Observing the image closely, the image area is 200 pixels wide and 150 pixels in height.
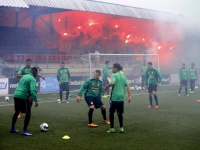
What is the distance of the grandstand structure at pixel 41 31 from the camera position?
85.7ft

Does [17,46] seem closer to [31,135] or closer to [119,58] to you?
[119,58]

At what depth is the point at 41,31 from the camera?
32625mm

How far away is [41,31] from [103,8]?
6.77m

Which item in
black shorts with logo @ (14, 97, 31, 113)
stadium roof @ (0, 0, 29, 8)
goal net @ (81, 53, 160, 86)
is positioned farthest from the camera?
goal net @ (81, 53, 160, 86)

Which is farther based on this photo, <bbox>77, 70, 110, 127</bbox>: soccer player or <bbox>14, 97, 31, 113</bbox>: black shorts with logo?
<bbox>77, 70, 110, 127</bbox>: soccer player

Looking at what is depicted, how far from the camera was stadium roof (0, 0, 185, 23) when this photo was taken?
86.1ft

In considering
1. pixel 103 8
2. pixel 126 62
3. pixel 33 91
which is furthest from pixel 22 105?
pixel 103 8

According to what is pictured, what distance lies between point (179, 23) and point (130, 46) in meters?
6.02

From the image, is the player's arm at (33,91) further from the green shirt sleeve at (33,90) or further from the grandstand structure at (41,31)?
the grandstand structure at (41,31)

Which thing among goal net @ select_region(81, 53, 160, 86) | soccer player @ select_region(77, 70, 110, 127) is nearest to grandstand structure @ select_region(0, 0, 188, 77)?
goal net @ select_region(81, 53, 160, 86)

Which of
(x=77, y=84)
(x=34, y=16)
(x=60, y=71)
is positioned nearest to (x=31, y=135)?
(x=60, y=71)

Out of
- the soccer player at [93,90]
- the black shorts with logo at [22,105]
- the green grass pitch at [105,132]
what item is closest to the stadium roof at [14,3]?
the green grass pitch at [105,132]

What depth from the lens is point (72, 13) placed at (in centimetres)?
3347

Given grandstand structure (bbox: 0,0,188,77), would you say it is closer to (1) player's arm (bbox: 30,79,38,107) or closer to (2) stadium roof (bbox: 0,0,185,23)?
(2) stadium roof (bbox: 0,0,185,23)
